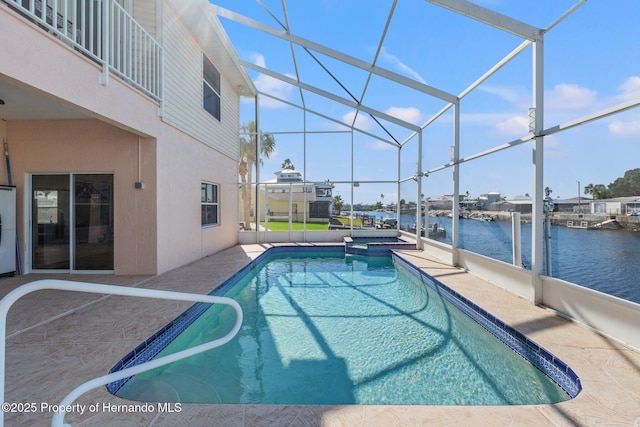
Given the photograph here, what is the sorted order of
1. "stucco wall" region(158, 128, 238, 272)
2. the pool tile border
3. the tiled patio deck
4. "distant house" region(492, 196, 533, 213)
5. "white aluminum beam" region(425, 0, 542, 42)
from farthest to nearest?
"stucco wall" region(158, 128, 238, 272), "distant house" region(492, 196, 533, 213), "white aluminum beam" region(425, 0, 542, 42), the pool tile border, the tiled patio deck

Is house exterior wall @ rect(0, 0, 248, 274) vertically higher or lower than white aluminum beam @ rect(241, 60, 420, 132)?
lower

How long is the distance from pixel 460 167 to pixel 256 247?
21.3 ft

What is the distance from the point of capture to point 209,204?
344 inches

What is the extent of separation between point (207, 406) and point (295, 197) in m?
9.87

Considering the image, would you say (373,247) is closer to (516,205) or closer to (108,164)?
(516,205)

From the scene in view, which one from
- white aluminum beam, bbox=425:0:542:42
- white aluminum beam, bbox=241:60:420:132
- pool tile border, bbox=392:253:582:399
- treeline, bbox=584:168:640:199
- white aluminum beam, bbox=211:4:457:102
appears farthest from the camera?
white aluminum beam, bbox=241:60:420:132

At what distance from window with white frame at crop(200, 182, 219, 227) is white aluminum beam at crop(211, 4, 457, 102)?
3.94m

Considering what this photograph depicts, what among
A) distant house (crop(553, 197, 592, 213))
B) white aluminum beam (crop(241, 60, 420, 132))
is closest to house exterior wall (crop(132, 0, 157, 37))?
white aluminum beam (crop(241, 60, 420, 132))

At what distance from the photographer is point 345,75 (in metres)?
8.08

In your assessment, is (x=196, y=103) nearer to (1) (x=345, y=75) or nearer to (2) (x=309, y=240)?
(1) (x=345, y=75)

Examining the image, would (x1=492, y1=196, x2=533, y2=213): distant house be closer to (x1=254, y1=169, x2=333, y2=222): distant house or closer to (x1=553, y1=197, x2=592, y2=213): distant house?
(x1=553, y1=197, x2=592, y2=213): distant house

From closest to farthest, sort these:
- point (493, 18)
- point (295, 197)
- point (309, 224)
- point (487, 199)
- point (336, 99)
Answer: point (493, 18), point (487, 199), point (336, 99), point (295, 197), point (309, 224)

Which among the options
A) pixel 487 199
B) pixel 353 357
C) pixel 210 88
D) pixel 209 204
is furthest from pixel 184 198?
pixel 487 199

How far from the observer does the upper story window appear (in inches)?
320
